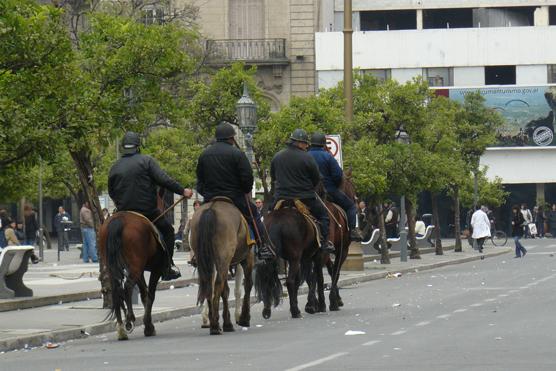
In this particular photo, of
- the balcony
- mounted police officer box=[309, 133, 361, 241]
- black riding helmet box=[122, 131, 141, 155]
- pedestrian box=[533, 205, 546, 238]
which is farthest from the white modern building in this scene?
black riding helmet box=[122, 131, 141, 155]

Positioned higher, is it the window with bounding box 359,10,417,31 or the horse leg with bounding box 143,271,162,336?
the window with bounding box 359,10,417,31

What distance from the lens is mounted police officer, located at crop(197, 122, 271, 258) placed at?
1723cm

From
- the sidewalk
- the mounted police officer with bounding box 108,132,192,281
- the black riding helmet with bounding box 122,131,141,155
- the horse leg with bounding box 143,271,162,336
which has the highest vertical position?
the black riding helmet with bounding box 122,131,141,155

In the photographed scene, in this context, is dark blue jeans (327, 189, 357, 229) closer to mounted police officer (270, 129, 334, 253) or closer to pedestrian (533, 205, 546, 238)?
mounted police officer (270, 129, 334, 253)

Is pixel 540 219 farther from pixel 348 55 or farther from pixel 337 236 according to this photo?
pixel 337 236

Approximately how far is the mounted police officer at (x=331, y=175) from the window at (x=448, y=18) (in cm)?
5592

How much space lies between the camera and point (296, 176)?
19.3 meters

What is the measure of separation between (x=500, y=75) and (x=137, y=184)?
58366mm

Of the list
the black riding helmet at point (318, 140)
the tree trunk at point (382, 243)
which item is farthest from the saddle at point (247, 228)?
the tree trunk at point (382, 243)

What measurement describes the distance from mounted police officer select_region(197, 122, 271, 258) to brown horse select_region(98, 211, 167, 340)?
936 mm

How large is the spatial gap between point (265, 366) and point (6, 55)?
6.59 metres

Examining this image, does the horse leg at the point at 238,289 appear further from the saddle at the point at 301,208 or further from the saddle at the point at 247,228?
the saddle at the point at 301,208

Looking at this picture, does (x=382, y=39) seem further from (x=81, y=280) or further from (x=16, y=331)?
(x=16, y=331)

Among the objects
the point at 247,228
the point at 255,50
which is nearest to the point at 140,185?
the point at 247,228
